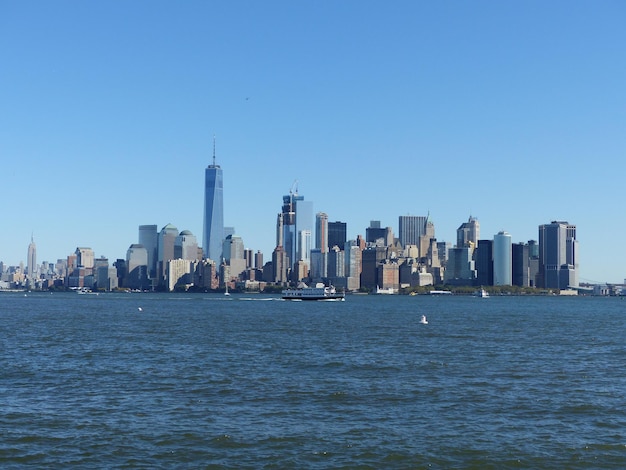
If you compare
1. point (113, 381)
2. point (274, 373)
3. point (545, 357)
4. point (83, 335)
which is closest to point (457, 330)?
point (545, 357)

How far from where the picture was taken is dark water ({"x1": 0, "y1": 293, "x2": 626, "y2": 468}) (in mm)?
29125

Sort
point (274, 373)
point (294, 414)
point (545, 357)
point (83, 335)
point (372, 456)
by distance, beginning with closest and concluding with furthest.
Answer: point (372, 456) → point (294, 414) → point (274, 373) → point (545, 357) → point (83, 335)

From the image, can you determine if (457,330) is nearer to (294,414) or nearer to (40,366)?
(40,366)

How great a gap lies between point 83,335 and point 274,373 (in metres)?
38.9

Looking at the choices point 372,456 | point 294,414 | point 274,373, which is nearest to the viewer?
point 372,456

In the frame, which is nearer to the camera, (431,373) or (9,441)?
(9,441)

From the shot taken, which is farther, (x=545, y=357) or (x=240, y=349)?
(x=240, y=349)

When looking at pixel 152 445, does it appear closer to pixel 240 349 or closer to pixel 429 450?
pixel 429 450

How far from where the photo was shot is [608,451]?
3022cm

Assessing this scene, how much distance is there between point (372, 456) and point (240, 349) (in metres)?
38.9

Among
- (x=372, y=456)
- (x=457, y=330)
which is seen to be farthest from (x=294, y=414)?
(x=457, y=330)

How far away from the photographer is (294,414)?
36156mm

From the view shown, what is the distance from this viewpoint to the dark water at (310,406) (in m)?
29.1

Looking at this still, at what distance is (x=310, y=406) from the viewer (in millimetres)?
38125
